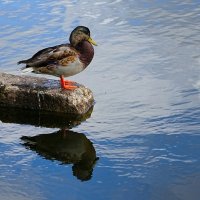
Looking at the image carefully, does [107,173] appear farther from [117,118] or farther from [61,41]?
[61,41]

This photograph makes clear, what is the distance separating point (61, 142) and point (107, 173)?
1.07 metres

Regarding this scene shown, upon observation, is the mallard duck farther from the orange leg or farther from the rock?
the rock

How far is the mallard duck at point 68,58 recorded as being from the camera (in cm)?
658

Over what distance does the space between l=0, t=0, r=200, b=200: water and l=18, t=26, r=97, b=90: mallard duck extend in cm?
58

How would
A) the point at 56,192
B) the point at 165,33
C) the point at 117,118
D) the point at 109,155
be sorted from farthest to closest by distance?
1. the point at 165,33
2. the point at 117,118
3. the point at 109,155
4. the point at 56,192

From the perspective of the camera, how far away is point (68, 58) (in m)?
6.56

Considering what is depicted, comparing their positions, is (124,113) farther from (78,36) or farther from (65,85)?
(78,36)

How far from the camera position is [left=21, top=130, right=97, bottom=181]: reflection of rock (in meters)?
5.36

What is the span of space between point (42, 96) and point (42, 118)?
1.00ft

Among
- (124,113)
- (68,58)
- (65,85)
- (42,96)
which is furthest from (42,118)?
(124,113)

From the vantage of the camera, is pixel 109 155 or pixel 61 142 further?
pixel 61 142

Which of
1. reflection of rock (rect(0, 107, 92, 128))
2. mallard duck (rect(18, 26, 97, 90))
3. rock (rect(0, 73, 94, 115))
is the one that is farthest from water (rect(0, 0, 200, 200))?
mallard duck (rect(18, 26, 97, 90))

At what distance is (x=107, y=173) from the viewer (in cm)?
511

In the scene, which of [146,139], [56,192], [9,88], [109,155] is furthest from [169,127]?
[9,88]
